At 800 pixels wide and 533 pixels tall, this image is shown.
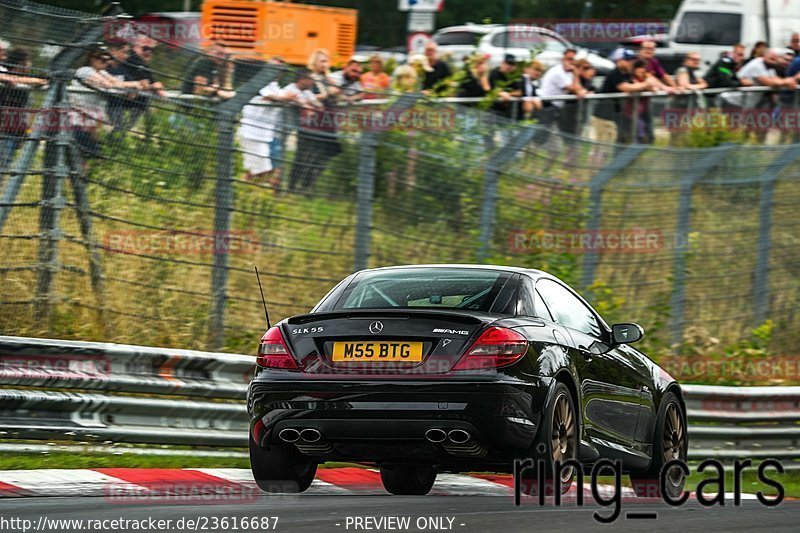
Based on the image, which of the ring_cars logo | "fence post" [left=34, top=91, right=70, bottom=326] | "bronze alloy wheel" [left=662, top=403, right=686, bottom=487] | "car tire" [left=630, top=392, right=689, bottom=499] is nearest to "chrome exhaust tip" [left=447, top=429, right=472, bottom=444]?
the ring_cars logo

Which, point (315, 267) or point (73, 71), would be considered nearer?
point (73, 71)

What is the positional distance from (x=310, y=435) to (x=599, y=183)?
29.7 feet

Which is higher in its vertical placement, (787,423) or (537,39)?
(537,39)

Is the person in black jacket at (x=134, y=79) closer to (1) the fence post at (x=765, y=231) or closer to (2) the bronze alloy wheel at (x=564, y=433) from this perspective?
(2) the bronze alloy wheel at (x=564, y=433)

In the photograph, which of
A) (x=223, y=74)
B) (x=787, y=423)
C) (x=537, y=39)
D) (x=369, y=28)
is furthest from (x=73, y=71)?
(x=369, y=28)

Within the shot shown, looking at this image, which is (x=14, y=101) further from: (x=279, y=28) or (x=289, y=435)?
(x=279, y=28)

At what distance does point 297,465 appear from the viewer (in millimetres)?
8648

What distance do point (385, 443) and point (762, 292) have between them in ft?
36.0

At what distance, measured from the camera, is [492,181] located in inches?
618

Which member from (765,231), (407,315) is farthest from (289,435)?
(765,231)

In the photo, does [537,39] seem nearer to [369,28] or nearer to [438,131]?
[369,28]

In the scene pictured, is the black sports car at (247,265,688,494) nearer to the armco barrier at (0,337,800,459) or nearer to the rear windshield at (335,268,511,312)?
the rear windshield at (335,268,511,312)

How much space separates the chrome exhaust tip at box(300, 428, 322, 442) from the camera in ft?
26.3

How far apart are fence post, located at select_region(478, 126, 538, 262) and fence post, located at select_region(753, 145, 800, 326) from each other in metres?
3.55
